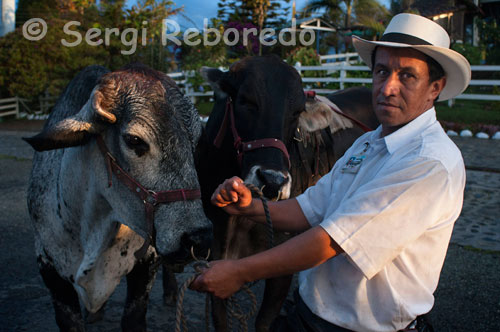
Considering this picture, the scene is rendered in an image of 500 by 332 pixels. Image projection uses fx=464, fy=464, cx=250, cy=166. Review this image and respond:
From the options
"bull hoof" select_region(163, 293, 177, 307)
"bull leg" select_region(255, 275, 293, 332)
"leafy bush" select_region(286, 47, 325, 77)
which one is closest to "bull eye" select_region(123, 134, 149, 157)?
"bull leg" select_region(255, 275, 293, 332)

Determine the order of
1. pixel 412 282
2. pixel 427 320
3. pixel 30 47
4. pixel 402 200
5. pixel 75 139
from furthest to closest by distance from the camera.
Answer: pixel 30 47, pixel 75 139, pixel 427 320, pixel 412 282, pixel 402 200

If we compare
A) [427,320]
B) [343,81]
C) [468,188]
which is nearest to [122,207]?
[427,320]

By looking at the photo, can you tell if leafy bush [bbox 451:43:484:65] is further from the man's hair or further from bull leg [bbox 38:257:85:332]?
bull leg [bbox 38:257:85:332]

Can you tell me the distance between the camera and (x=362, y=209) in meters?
1.66

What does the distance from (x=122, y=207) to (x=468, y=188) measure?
646 cm

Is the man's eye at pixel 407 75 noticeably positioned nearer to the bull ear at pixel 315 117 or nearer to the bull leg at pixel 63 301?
the bull ear at pixel 315 117

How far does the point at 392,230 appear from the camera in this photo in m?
1.62

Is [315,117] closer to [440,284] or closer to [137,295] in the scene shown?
[440,284]

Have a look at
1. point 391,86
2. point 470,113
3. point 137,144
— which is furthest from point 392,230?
point 470,113

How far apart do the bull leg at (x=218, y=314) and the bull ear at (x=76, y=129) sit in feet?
5.24

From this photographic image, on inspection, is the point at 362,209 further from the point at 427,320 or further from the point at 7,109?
the point at 7,109

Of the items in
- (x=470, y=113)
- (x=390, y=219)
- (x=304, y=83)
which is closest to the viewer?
(x=390, y=219)

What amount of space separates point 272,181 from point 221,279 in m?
1.31

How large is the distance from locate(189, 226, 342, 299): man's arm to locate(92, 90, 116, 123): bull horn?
1.03 meters
